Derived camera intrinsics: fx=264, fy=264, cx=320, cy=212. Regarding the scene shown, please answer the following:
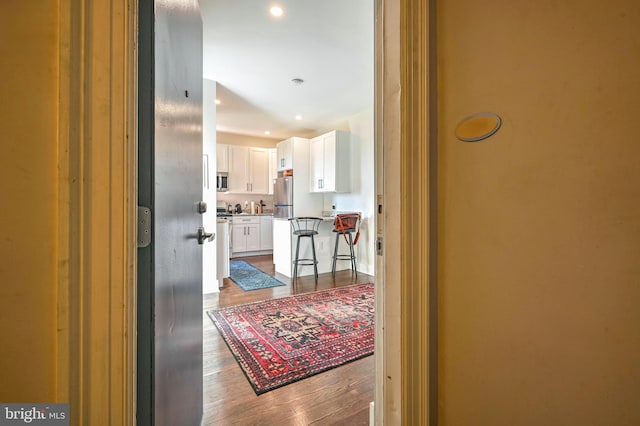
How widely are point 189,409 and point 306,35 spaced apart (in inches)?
113

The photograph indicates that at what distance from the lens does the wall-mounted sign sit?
2.23ft

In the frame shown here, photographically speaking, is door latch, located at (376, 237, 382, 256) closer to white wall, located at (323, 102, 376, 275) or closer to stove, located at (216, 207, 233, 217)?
white wall, located at (323, 102, 376, 275)

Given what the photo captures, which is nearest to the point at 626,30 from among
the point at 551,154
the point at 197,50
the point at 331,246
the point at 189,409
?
the point at 551,154

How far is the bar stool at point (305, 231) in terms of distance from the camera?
154 inches

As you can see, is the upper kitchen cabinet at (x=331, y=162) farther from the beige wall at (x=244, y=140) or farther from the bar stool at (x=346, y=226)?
the beige wall at (x=244, y=140)

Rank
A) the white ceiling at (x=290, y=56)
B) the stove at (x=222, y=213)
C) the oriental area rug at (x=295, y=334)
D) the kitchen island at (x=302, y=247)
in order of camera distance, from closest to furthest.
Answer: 1. the oriental area rug at (x=295, y=334)
2. the white ceiling at (x=290, y=56)
3. the kitchen island at (x=302, y=247)
4. the stove at (x=222, y=213)

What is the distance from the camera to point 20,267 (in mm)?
457

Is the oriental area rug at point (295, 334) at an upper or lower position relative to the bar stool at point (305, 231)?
lower

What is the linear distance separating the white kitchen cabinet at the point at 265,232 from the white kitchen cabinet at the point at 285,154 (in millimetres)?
1429

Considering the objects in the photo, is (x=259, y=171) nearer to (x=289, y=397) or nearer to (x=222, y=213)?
(x=222, y=213)

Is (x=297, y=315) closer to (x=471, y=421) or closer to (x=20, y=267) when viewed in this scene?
(x=471, y=421)

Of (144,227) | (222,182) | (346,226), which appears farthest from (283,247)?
(144,227)

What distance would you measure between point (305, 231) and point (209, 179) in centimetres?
152

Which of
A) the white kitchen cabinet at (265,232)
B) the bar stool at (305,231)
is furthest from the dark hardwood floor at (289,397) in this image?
the white kitchen cabinet at (265,232)
